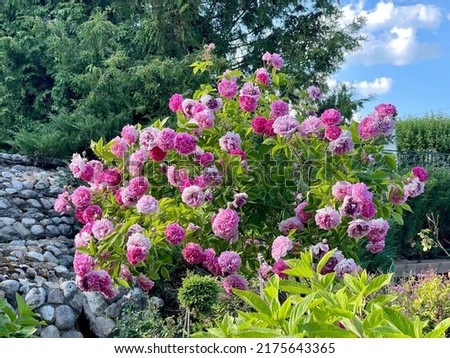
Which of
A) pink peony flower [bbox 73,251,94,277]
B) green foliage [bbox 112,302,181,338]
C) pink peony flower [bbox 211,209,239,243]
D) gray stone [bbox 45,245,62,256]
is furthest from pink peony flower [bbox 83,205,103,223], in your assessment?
gray stone [bbox 45,245,62,256]

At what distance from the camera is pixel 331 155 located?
317cm

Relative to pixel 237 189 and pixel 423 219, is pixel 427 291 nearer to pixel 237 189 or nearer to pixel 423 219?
pixel 237 189

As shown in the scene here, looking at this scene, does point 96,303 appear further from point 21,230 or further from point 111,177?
point 21,230

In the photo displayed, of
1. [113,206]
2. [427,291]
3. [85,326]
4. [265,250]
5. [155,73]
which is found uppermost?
[155,73]

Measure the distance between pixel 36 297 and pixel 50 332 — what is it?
276 mm

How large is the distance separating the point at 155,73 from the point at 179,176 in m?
5.94

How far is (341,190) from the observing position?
9.43 feet

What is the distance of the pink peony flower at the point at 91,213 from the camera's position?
10.5 ft

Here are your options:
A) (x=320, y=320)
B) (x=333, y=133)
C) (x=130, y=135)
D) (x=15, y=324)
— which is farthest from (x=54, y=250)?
(x=320, y=320)

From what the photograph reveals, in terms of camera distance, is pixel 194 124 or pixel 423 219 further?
pixel 423 219

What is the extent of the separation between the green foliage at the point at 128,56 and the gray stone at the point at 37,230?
2.18 m

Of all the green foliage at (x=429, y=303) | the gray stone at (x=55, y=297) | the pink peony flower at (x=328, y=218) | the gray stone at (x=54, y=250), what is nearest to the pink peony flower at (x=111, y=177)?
the gray stone at (x=55, y=297)

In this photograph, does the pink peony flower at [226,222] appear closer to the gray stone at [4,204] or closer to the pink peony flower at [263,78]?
the pink peony flower at [263,78]
